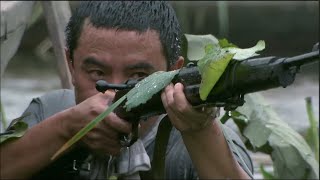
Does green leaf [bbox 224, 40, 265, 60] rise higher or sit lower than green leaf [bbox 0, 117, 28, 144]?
higher

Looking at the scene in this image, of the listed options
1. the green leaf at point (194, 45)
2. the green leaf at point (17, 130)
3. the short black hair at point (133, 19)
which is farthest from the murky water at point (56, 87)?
the green leaf at point (17, 130)

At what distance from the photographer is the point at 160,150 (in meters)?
2.95

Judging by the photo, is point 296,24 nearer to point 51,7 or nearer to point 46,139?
point 51,7

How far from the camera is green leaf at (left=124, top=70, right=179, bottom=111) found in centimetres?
267

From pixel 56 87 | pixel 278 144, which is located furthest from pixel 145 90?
pixel 56 87

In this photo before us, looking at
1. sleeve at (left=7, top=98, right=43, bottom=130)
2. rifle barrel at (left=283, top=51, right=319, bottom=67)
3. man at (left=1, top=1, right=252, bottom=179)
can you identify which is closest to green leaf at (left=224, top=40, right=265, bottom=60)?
rifle barrel at (left=283, top=51, right=319, bottom=67)

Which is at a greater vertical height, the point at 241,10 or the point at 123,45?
the point at 241,10

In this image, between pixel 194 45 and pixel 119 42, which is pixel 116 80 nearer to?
pixel 119 42

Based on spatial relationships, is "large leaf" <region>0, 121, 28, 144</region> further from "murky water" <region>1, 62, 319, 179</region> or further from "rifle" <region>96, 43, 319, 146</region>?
"murky water" <region>1, 62, 319, 179</region>

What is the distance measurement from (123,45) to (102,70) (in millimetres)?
101

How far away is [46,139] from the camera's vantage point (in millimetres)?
3113

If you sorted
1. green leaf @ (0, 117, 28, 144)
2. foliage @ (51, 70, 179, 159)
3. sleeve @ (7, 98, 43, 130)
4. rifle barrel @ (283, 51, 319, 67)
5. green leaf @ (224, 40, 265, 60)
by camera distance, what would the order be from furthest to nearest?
sleeve @ (7, 98, 43, 130)
green leaf @ (0, 117, 28, 144)
foliage @ (51, 70, 179, 159)
green leaf @ (224, 40, 265, 60)
rifle barrel @ (283, 51, 319, 67)

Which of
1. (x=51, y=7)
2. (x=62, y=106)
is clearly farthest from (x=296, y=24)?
(x=62, y=106)

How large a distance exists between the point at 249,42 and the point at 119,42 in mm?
9403
